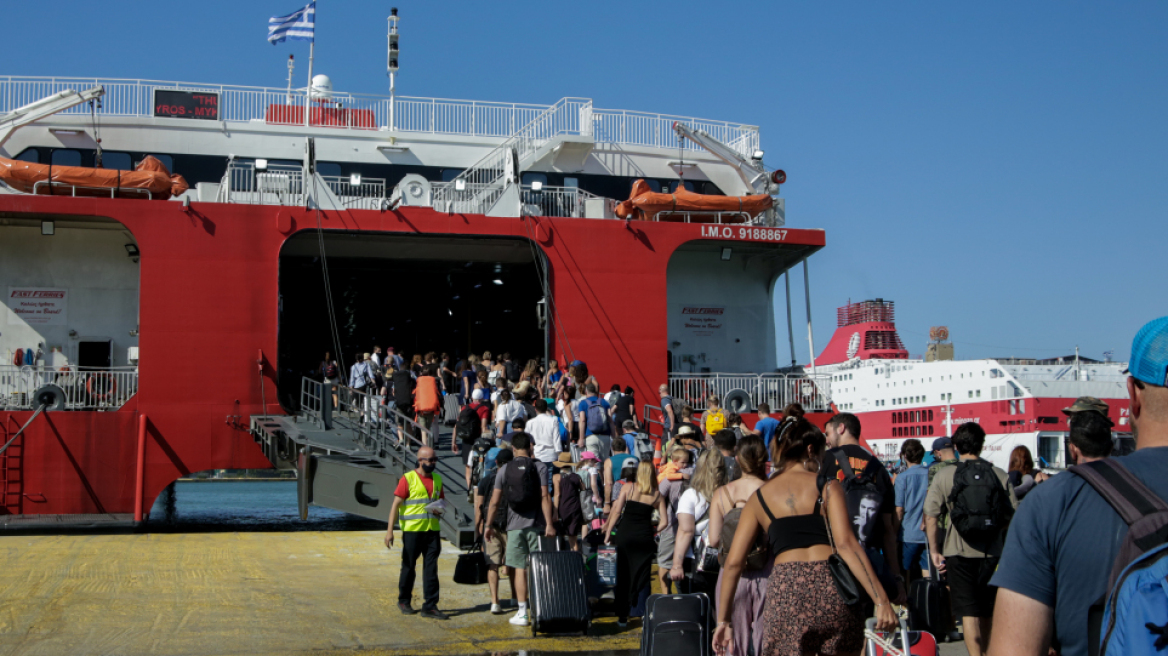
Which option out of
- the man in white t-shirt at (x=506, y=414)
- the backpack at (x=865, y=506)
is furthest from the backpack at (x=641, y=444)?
the backpack at (x=865, y=506)

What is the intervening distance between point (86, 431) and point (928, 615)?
49.3 ft

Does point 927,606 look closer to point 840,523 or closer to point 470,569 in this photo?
point 840,523

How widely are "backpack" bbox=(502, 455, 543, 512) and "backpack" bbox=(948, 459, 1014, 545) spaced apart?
3.84m

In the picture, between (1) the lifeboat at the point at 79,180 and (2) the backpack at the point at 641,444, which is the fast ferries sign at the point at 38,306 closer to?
(1) the lifeboat at the point at 79,180

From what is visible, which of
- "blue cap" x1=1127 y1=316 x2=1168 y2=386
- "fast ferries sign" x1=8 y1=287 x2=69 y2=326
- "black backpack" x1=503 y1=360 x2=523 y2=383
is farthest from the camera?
"black backpack" x1=503 y1=360 x2=523 y2=383

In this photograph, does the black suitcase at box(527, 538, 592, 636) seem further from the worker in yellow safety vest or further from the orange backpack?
the orange backpack

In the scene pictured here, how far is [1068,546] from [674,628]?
4683mm

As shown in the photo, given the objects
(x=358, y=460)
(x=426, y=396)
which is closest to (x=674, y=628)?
(x=358, y=460)

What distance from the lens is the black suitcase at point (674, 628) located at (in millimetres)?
6953

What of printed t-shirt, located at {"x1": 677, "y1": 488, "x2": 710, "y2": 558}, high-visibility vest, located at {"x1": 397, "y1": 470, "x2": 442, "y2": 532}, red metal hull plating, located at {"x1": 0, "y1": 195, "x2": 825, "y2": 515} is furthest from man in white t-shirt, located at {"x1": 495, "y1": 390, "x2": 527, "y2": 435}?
printed t-shirt, located at {"x1": 677, "y1": 488, "x2": 710, "y2": 558}

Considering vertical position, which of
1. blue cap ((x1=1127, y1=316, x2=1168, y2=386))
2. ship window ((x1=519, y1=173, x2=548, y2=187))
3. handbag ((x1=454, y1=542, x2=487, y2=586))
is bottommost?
handbag ((x1=454, y1=542, x2=487, y2=586))

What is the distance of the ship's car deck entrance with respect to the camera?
21.5 meters

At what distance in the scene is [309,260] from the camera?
23266mm

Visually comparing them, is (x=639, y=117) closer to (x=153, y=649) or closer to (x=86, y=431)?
(x=86, y=431)
